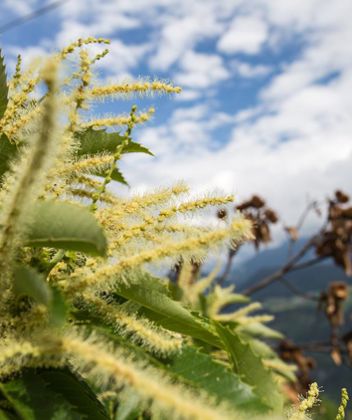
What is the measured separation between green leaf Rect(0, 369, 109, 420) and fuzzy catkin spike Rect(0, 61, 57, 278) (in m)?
0.37

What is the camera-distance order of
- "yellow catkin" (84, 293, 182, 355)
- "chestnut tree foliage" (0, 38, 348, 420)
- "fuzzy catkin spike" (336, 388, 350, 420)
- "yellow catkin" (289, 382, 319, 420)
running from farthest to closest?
"fuzzy catkin spike" (336, 388, 350, 420)
"yellow catkin" (289, 382, 319, 420)
"yellow catkin" (84, 293, 182, 355)
"chestnut tree foliage" (0, 38, 348, 420)

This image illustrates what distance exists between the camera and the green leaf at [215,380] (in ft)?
5.33

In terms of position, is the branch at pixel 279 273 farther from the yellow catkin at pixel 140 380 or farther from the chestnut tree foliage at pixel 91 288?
the yellow catkin at pixel 140 380

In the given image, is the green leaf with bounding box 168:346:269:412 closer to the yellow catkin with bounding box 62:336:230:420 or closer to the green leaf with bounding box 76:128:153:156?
the yellow catkin with bounding box 62:336:230:420

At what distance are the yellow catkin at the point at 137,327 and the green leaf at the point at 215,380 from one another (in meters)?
0.06

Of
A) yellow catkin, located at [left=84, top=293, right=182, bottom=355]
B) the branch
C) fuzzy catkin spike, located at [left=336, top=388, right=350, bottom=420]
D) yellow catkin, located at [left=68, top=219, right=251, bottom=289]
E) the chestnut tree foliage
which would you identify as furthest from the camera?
the branch

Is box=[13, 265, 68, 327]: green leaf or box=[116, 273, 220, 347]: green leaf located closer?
box=[13, 265, 68, 327]: green leaf

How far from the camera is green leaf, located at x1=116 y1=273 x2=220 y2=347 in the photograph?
194cm

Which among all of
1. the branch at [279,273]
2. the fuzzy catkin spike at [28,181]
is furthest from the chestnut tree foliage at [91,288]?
the branch at [279,273]

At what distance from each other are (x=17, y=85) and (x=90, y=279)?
99 centimetres

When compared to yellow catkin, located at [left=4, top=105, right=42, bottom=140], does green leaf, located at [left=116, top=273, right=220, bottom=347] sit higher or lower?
lower

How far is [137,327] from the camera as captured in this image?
1.72 meters

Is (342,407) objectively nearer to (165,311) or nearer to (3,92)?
(165,311)

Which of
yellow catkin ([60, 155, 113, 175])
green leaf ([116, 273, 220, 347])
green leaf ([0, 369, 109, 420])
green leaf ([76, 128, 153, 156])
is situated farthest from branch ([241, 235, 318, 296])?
green leaf ([0, 369, 109, 420])
